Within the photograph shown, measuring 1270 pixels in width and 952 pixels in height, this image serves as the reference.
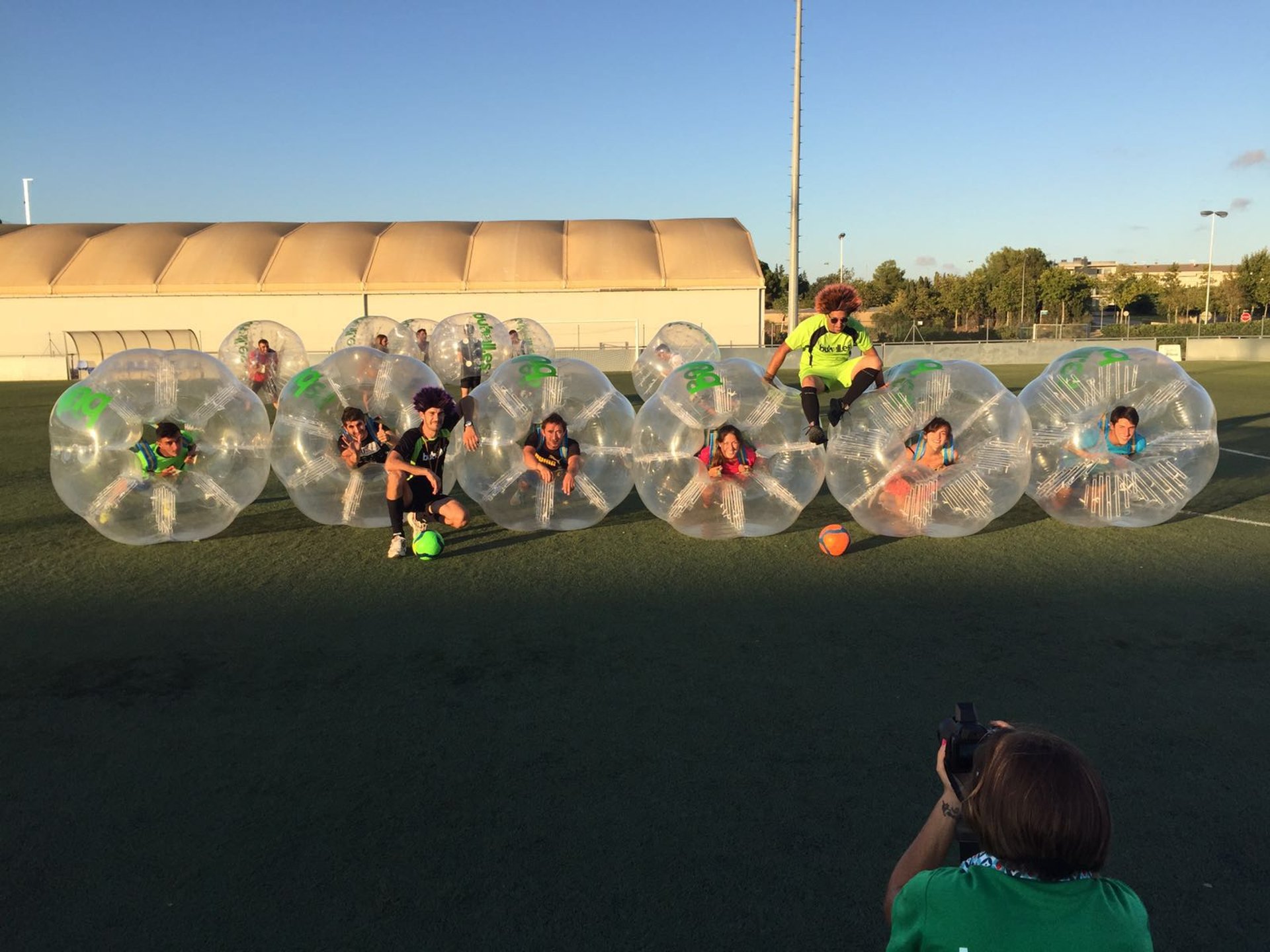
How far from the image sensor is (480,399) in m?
7.08

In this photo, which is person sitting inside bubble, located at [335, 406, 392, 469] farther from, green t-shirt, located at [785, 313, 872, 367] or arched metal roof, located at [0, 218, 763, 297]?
arched metal roof, located at [0, 218, 763, 297]

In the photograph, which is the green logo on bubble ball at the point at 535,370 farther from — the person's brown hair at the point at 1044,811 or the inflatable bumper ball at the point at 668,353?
the inflatable bumper ball at the point at 668,353

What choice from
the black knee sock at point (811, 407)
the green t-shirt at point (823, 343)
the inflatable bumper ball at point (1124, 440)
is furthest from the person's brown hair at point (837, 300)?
the inflatable bumper ball at point (1124, 440)

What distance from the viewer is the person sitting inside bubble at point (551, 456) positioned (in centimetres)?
702

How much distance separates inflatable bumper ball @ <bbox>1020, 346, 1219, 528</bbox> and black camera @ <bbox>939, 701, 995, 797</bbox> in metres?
6.01

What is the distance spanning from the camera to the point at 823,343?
8.70 meters

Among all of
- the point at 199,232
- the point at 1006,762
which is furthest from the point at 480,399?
the point at 199,232

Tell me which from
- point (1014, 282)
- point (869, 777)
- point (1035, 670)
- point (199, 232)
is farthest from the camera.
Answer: point (1014, 282)

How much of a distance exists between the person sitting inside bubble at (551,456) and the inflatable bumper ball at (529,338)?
8950mm

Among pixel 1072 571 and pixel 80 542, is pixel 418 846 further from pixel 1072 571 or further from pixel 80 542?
pixel 80 542

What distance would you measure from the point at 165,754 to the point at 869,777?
2838 mm

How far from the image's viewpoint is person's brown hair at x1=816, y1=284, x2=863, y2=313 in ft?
28.3

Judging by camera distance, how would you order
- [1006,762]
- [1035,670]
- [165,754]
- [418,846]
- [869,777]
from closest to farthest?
[1006,762]
[418,846]
[869,777]
[165,754]
[1035,670]

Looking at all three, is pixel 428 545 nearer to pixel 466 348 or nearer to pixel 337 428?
pixel 337 428
